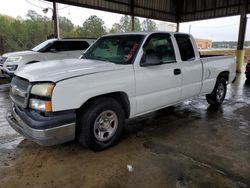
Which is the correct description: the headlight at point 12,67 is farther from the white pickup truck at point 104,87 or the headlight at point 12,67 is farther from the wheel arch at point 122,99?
the wheel arch at point 122,99

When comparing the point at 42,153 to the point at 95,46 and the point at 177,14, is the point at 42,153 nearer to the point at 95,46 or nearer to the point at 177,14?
the point at 95,46

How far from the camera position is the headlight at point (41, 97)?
2.69 meters

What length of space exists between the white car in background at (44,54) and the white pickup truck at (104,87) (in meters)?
4.74

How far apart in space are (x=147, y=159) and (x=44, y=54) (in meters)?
7.12

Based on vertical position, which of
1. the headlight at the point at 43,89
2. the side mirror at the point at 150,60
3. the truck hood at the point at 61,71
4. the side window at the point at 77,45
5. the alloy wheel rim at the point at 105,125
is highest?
the side window at the point at 77,45

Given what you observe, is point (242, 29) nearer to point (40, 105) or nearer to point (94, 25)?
point (94, 25)

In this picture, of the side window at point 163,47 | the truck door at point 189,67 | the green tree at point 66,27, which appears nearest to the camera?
the side window at point 163,47

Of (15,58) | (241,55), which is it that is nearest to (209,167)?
(15,58)

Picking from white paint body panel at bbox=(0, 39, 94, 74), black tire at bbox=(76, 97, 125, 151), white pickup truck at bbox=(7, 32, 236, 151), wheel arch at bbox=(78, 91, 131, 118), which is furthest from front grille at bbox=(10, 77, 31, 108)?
white paint body panel at bbox=(0, 39, 94, 74)

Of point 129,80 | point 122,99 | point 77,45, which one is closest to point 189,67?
point 129,80

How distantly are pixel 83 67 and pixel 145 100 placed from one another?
1.19 m

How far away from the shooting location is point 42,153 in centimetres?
334

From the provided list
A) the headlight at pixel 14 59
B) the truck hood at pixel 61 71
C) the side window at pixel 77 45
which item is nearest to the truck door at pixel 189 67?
the truck hood at pixel 61 71

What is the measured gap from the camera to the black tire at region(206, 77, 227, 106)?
18.6ft
